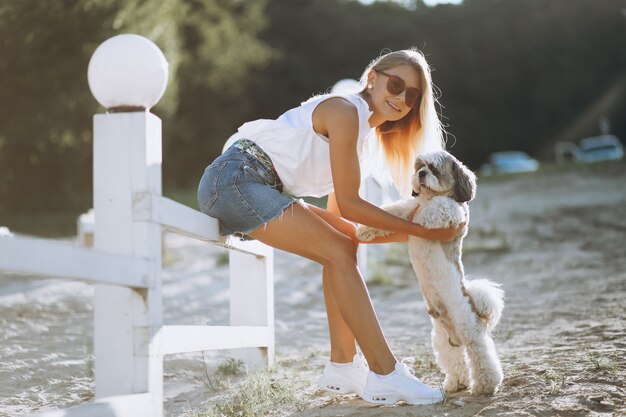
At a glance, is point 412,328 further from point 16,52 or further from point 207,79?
point 207,79

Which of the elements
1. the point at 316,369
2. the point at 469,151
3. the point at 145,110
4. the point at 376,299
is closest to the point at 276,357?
the point at 316,369

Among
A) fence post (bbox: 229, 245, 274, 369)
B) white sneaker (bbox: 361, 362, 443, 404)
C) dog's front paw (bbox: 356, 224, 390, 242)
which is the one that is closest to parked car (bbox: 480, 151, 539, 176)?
fence post (bbox: 229, 245, 274, 369)

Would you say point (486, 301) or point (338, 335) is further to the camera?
point (338, 335)

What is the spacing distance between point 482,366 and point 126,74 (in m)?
1.72

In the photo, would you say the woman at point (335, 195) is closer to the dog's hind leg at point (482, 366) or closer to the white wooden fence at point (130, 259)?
the dog's hind leg at point (482, 366)

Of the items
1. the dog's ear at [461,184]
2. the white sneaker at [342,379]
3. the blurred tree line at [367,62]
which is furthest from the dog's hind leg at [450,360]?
the blurred tree line at [367,62]

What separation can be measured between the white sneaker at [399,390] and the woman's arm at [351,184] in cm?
Answer: 56

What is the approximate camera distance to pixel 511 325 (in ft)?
17.4

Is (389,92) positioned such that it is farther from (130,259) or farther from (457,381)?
(130,259)

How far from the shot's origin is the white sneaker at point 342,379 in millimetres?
3340

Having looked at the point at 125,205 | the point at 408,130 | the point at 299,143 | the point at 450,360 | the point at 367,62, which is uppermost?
the point at 367,62

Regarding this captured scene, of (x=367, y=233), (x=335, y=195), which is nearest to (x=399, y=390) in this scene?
(x=367, y=233)

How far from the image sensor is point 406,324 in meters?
5.68

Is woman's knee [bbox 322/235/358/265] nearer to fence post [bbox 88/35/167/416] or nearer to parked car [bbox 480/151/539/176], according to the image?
fence post [bbox 88/35/167/416]
